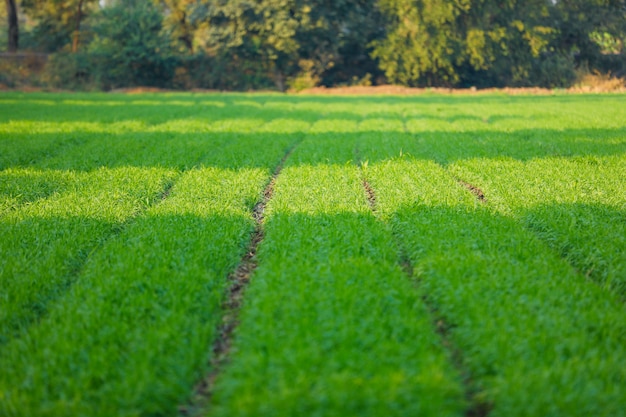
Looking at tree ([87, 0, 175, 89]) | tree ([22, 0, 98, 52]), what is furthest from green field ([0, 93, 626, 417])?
tree ([22, 0, 98, 52])

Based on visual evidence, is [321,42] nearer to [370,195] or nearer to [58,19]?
[58,19]

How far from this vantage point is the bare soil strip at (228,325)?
3504 mm

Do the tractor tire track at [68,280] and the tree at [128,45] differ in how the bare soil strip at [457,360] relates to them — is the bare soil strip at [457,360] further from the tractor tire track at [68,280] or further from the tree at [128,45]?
the tree at [128,45]

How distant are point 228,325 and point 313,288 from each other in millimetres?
875

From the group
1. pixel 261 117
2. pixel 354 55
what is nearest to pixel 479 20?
pixel 354 55

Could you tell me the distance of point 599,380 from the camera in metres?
3.49

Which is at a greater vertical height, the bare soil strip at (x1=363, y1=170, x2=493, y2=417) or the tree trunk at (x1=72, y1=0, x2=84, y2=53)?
the tree trunk at (x1=72, y1=0, x2=84, y2=53)

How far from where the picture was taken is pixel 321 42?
152 feet

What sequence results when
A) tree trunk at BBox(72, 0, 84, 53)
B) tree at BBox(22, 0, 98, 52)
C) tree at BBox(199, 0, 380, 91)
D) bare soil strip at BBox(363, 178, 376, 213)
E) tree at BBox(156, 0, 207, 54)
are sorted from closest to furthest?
bare soil strip at BBox(363, 178, 376, 213), tree at BBox(199, 0, 380, 91), tree at BBox(156, 0, 207, 54), tree at BBox(22, 0, 98, 52), tree trunk at BBox(72, 0, 84, 53)

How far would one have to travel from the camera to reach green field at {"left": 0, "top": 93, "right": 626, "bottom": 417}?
342 centimetres

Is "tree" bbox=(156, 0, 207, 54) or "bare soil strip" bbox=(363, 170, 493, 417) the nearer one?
"bare soil strip" bbox=(363, 170, 493, 417)

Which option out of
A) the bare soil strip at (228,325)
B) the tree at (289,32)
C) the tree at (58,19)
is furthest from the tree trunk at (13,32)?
the bare soil strip at (228,325)

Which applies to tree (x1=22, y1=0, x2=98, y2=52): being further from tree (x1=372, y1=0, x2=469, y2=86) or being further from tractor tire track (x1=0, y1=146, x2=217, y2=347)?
tractor tire track (x1=0, y1=146, x2=217, y2=347)

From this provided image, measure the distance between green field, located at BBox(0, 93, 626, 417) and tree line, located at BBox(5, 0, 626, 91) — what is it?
35.8 meters
